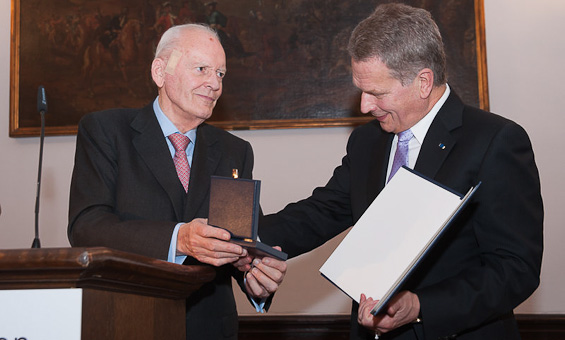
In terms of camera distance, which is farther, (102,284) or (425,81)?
(425,81)

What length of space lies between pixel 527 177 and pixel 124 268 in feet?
5.14

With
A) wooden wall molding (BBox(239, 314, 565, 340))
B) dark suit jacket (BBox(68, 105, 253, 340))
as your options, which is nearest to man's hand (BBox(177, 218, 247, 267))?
dark suit jacket (BBox(68, 105, 253, 340))

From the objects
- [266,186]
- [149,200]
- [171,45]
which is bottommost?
[266,186]

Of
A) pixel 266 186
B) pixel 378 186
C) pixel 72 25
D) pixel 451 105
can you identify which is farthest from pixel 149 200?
pixel 72 25

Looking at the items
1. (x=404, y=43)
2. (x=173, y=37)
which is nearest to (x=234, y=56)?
(x=173, y=37)

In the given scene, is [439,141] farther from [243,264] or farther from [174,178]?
[174,178]

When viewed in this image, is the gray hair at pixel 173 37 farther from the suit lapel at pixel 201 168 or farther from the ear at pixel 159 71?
the suit lapel at pixel 201 168

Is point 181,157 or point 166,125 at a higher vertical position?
point 166,125

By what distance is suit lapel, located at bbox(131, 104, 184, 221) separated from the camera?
106 inches

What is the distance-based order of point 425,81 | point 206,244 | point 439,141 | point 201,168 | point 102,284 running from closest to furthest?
point 102,284 → point 206,244 → point 439,141 → point 425,81 → point 201,168

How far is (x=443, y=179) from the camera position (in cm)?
250

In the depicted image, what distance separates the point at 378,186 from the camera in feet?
8.89

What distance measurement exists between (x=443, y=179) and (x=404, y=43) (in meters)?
0.60

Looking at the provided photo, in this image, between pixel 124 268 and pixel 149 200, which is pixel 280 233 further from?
pixel 124 268
